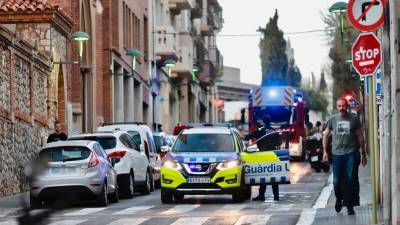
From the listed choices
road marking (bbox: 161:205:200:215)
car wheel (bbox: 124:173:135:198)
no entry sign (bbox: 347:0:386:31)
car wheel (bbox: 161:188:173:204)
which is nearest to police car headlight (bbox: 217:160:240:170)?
road marking (bbox: 161:205:200:215)

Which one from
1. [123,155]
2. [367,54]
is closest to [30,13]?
[123,155]

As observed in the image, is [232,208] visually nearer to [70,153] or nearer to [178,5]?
[70,153]

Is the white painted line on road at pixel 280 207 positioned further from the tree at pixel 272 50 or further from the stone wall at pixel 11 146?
the tree at pixel 272 50

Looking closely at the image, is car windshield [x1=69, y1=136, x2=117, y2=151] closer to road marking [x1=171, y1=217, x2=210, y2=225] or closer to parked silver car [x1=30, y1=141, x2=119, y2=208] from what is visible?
parked silver car [x1=30, y1=141, x2=119, y2=208]

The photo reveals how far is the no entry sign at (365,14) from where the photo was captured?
38.9 ft

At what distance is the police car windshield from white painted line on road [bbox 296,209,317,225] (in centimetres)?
415

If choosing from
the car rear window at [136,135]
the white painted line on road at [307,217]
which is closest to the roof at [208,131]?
the white painted line on road at [307,217]

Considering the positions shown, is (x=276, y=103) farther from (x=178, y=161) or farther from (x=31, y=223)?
(x=31, y=223)

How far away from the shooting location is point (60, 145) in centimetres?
1925

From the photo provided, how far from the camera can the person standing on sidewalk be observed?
1442 cm

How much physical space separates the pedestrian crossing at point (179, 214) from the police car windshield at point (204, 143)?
1.57 metres

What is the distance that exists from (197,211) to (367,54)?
19.8 feet

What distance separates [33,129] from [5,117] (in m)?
3.58

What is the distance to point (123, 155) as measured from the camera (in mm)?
22641
